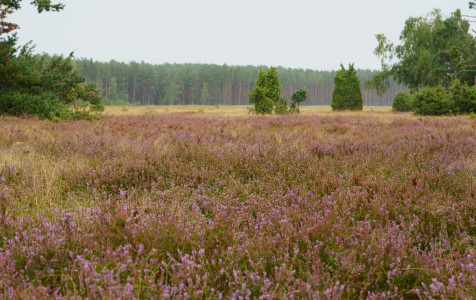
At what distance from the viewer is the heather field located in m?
1.65

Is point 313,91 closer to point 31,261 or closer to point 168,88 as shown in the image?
point 168,88

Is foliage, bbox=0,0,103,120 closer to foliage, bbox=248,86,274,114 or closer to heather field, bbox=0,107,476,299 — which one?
heather field, bbox=0,107,476,299

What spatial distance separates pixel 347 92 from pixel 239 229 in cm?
3475

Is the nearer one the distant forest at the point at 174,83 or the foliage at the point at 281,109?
the foliage at the point at 281,109

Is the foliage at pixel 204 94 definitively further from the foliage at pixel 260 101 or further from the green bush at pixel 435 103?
the green bush at pixel 435 103

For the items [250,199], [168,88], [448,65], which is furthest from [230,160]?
[168,88]

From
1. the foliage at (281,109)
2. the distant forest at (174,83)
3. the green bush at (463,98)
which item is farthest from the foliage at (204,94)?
the green bush at (463,98)

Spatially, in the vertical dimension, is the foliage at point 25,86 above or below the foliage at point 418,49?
below

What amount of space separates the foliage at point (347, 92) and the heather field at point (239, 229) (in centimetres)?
3046

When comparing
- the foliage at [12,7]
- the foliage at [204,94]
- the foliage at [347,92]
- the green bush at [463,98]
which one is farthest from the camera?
the foliage at [204,94]

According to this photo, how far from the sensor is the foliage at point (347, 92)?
112 ft

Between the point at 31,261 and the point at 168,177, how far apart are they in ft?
7.92

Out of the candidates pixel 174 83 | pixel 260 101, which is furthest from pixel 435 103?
pixel 174 83

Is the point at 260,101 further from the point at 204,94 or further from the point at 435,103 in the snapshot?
the point at 204,94
